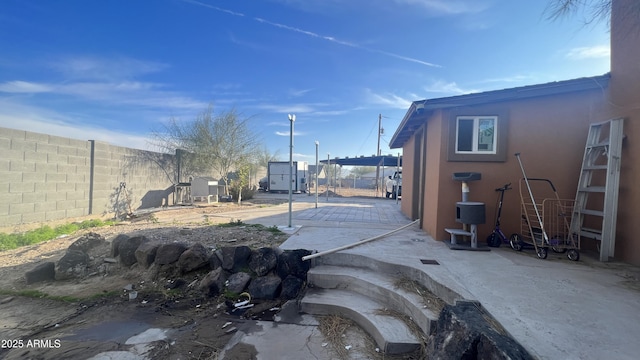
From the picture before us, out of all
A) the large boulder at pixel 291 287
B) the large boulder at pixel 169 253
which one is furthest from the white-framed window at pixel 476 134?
the large boulder at pixel 169 253

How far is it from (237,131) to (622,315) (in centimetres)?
1302

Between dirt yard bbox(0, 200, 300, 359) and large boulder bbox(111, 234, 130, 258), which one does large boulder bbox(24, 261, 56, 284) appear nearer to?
dirt yard bbox(0, 200, 300, 359)

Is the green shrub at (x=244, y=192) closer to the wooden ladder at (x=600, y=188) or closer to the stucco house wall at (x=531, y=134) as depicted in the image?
the stucco house wall at (x=531, y=134)

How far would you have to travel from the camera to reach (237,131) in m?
12.7

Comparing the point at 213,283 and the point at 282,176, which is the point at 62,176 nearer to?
the point at 213,283

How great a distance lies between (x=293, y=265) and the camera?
3777 millimetres

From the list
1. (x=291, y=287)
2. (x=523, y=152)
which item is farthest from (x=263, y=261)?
(x=523, y=152)

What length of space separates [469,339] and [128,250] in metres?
5.09

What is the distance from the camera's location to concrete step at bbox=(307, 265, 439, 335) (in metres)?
2.47

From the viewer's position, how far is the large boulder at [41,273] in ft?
12.4

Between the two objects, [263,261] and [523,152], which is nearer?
[263,261]

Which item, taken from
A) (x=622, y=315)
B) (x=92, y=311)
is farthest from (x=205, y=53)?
(x=622, y=315)

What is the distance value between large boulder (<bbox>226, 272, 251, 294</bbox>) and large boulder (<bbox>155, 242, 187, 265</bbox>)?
1072mm

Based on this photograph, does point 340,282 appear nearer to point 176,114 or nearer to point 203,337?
point 203,337
